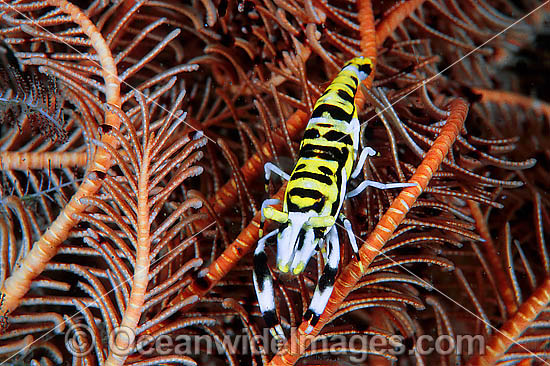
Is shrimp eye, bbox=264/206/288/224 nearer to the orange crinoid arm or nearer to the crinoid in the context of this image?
the crinoid

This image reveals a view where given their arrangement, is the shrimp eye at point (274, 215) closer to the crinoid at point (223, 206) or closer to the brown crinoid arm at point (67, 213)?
the crinoid at point (223, 206)

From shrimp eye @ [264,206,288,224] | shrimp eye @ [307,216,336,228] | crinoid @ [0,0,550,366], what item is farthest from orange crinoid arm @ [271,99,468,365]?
shrimp eye @ [264,206,288,224]

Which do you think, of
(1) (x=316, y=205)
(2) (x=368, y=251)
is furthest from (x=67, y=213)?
(2) (x=368, y=251)

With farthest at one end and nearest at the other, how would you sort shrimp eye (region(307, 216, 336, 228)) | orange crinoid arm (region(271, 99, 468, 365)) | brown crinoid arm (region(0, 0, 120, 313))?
1. brown crinoid arm (region(0, 0, 120, 313))
2. shrimp eye (region(307, 216, 336, 228))
3. orange crinoid arm (region(271, 99, 468, 365))

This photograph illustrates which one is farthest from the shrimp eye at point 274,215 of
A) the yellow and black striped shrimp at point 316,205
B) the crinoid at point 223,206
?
the crinoid at point 223,206

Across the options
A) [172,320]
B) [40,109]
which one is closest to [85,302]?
[172,320]
